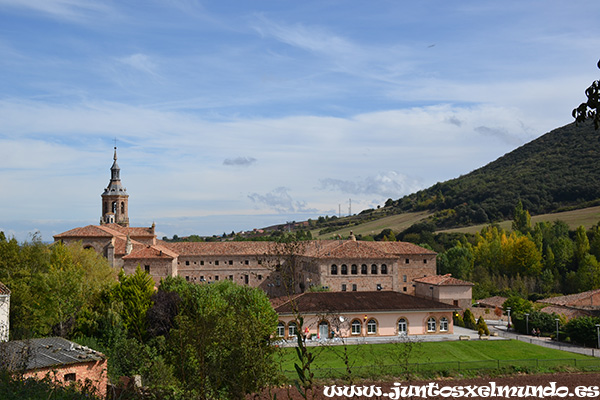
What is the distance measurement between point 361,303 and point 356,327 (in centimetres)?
231

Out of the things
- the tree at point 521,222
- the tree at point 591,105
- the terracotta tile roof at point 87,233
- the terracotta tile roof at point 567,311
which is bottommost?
the terracotta tile roof at point 567,311

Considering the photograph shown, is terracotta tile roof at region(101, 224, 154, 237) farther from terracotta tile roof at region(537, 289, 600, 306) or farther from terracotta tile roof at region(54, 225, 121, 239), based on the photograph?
terracotta tile roof at region(537, 289, 600, 306)

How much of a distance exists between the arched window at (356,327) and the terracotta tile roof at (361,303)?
972mm

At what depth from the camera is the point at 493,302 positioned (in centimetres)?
6475

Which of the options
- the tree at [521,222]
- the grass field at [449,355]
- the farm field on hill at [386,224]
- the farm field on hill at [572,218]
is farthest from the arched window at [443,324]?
the farm field on hill at [386,224]

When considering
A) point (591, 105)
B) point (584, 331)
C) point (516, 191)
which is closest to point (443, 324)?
point (584, 331)

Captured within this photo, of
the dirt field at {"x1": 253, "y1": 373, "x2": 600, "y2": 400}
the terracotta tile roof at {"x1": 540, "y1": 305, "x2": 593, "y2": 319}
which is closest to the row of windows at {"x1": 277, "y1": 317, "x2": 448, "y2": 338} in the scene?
the terracotta tile roof at {"x1": 540, "y1": 305, "x2": 593, "y2": 319}

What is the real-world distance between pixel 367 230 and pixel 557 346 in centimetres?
9563

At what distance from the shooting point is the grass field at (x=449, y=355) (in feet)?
120

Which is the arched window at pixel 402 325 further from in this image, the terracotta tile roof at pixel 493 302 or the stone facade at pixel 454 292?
the terracotta tile roof at pixel 493 302

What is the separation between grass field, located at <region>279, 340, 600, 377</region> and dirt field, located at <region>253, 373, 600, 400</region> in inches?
69.1

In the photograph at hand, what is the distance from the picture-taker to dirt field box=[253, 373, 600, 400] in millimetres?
30422

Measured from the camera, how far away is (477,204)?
440 ft

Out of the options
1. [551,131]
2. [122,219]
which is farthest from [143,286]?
[551,131]
